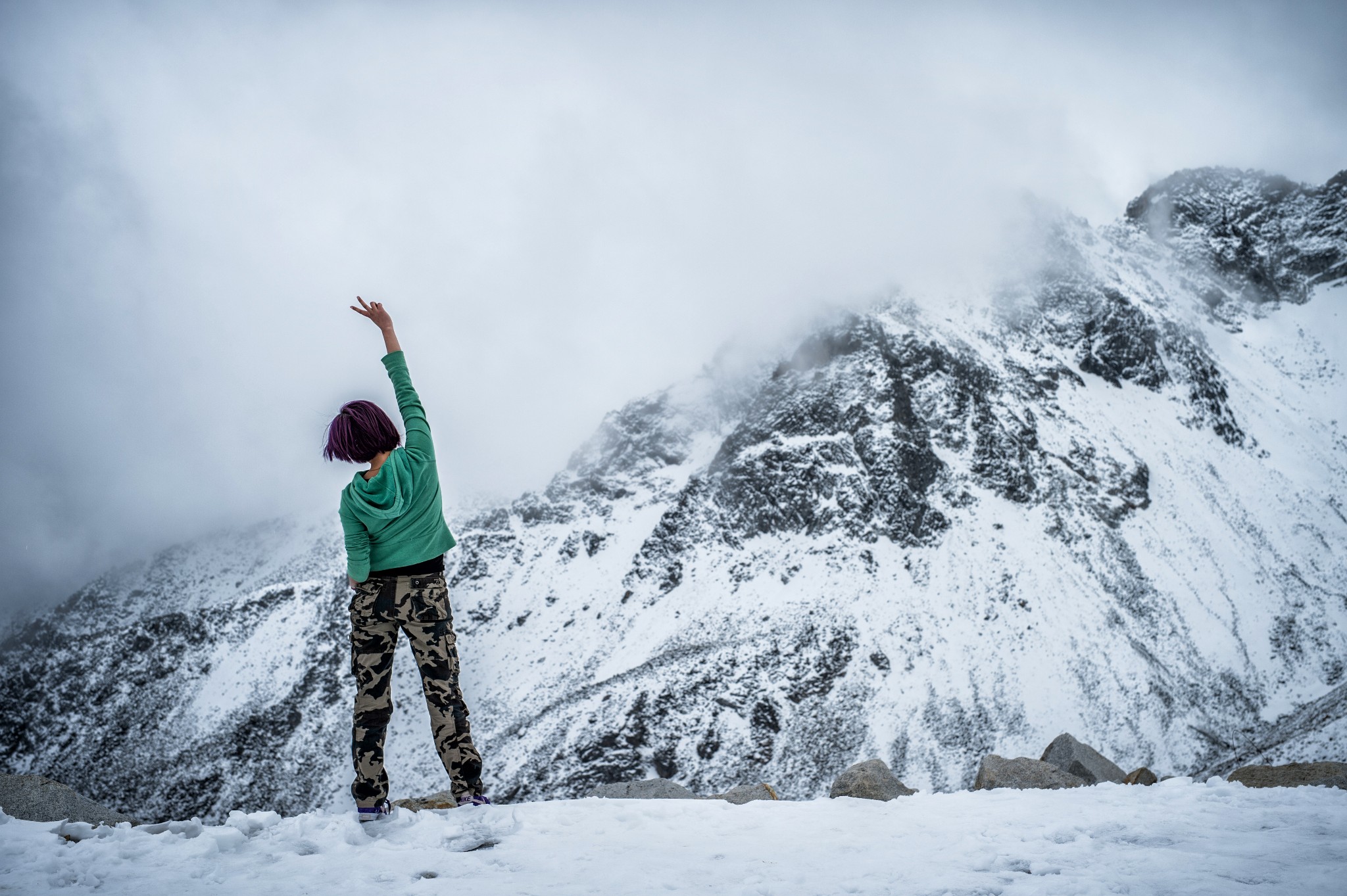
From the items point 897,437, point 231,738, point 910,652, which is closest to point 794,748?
point 910,652

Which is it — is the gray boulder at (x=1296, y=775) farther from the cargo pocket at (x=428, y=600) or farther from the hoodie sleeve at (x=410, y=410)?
the hoodie sleeve at (x=410, y=410)

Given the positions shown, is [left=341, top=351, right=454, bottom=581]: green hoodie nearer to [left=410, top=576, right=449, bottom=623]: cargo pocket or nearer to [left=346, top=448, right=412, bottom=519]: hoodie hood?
[left=346, top=448, right=412, bottom=519]: hoodie hood

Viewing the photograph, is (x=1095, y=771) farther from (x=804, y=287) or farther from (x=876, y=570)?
(x=804, y=287)

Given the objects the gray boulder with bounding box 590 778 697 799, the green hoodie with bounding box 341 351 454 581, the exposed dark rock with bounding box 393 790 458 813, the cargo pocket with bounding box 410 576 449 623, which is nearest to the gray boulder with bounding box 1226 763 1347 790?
the gray boulder with bounding box 590 778 697 799

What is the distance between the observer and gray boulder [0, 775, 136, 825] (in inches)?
253

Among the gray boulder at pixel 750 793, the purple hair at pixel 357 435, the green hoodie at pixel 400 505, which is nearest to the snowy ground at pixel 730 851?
the green hoodie at pixel 400 505

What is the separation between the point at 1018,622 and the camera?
2623 inches

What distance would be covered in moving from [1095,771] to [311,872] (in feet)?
54.1

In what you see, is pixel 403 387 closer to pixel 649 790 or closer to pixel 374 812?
pixel 374 812

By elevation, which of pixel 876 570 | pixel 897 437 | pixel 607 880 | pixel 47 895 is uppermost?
pixel 897 437

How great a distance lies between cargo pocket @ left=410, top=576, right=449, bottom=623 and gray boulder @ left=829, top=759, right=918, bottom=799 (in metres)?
6.75

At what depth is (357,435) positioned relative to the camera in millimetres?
4980

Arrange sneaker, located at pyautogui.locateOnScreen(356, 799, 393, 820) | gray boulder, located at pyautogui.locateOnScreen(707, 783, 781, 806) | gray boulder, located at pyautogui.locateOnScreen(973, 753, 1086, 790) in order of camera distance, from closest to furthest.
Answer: sneaker, located at pyautogui.locateOnScreen(356, 799, 393, 820) < gray boulder, located at pyautogui.locateOnScreen(707, 783, 781, 806) < gray boulder, located at pyautogui.locateOnScreen(973, 753, 1086, 790)

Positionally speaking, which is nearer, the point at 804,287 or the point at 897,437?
the point at 897,437
